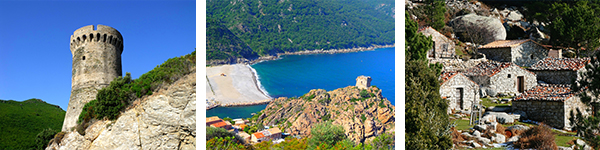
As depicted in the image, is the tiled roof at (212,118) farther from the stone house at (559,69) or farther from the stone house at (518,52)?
the stone house at (518,52)

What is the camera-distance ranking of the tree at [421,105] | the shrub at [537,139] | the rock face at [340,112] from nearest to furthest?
1. the rock face at [340,112]
2. the tree at [421,105]
3. the shrub at [537,139]

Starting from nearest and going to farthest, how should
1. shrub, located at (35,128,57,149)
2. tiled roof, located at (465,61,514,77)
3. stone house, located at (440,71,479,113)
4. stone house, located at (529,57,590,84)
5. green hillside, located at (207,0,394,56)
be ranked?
green hillside, located at (207,0,394,56), stone house, located at (529,57,590,84), stone house, located at (440,71,479,113), tiled roof, located at (465,61,514,77), shrub, located at (35,128,57,149)

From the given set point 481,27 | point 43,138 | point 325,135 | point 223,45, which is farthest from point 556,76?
point 43,138

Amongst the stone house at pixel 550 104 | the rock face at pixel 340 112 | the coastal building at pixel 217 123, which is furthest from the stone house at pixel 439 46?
the coastal building at pixel 217 123

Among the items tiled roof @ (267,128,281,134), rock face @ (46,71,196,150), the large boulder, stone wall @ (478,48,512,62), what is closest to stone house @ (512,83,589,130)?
stone wall @ (478,48,512,62)

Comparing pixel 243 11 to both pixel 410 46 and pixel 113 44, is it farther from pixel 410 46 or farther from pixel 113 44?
pixel 113 44

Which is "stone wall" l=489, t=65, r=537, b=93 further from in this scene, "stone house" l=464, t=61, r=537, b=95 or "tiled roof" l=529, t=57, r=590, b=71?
"tiled roof" l=529, t=57, r=590, b=71
